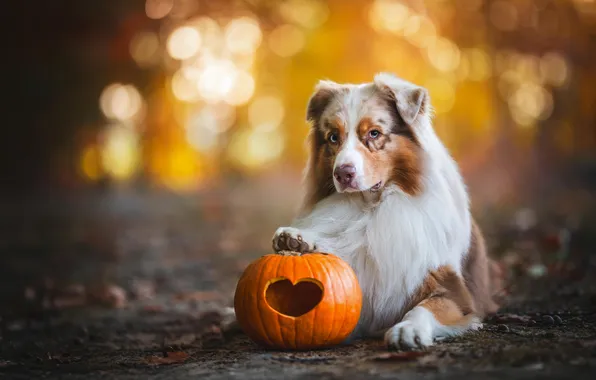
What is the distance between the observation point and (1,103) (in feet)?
63.0

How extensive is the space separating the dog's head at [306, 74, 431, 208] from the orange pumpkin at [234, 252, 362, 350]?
538 millimetres

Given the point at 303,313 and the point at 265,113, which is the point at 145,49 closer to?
the point at 265,113

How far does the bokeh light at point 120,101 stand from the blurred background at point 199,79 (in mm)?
109

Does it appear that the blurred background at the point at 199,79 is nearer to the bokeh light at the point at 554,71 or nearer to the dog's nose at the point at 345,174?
the bokeh light at the point at 554,71

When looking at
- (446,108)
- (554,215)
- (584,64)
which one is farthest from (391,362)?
(446,108)

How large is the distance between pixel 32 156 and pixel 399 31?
13321mm

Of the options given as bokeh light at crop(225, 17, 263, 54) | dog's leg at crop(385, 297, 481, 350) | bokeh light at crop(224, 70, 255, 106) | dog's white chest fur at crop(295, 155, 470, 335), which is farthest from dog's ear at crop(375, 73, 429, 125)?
bokeh light at crop(224, 70, 255, 106)

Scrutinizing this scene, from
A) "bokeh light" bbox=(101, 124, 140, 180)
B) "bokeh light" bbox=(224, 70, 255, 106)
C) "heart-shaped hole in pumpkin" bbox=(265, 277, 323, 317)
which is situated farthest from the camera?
"bokeh light" bbox=(224, 70, 255, 106)

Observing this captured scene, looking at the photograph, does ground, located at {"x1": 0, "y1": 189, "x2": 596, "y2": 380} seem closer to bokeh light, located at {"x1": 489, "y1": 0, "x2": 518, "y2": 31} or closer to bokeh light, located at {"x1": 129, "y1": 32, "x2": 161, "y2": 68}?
bokeh light, located at {"x1": 129, "y1": 32, "x2": 161, "y2": 68}

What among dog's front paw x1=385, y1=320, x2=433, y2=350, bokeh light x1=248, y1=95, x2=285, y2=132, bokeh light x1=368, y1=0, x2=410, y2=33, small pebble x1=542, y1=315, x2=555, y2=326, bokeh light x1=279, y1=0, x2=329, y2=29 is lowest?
small pebble x1=542, y1=315, x2=555, y2=326

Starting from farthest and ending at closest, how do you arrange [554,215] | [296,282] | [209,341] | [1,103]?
1. [1,103]
2. [554,215]
3. [209,341]
4. [296,282]

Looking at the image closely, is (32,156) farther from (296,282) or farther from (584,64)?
(296,282)

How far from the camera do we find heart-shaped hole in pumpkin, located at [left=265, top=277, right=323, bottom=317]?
14.7ft

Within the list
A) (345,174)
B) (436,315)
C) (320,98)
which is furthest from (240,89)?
(436,315)
